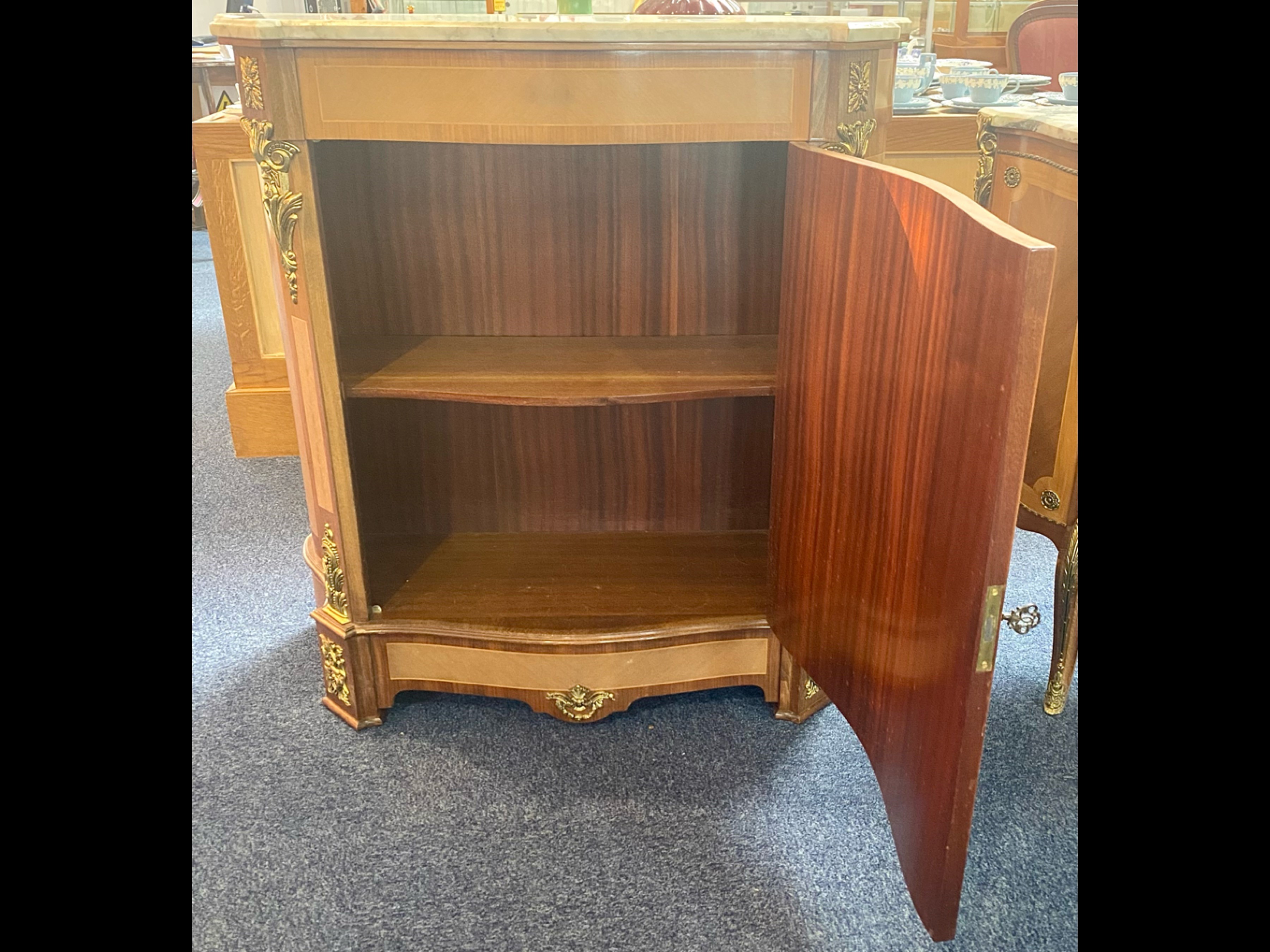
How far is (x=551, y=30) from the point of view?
1.06 metres

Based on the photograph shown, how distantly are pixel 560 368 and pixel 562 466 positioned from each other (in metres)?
0.32

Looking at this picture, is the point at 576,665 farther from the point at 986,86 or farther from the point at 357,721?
the point at 986,86

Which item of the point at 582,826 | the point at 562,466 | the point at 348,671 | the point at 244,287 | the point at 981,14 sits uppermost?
the point at 981,14

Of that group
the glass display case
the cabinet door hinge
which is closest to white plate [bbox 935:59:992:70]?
the cabinet door hinge

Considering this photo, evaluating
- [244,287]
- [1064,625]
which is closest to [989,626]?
[1064,625]

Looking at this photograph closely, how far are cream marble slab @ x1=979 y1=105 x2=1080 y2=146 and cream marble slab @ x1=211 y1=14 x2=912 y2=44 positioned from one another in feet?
1.29

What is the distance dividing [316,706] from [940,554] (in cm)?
109

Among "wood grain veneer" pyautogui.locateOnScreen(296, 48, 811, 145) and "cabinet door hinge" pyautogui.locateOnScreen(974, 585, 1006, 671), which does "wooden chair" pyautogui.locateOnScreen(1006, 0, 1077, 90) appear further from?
"cabinet door hinge" pyautogui.locateOnScreen(974, 585, 1006, 671)

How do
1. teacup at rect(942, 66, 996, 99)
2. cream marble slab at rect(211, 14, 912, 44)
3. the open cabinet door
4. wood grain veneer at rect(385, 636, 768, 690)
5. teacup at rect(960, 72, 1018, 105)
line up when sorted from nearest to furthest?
the open cabinet door
cream marble slab at rect(211, 14, 912, 44)
wood grain veneer at rect(385, 636, 768, 690)
teacup at rect(960, 72, 1018, 105)
teacup at rect(942, 66, 996, 99)

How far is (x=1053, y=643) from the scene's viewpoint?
1.56 m

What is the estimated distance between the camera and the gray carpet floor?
3.84ft

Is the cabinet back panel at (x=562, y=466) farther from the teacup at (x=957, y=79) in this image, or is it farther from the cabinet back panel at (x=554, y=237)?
the teacup at (x=957, y=79)

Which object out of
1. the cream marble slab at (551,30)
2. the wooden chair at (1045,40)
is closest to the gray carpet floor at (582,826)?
the cream marble slab at (551,30)

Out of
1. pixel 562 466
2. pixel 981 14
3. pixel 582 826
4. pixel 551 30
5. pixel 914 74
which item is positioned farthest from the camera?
pixel 981 14
